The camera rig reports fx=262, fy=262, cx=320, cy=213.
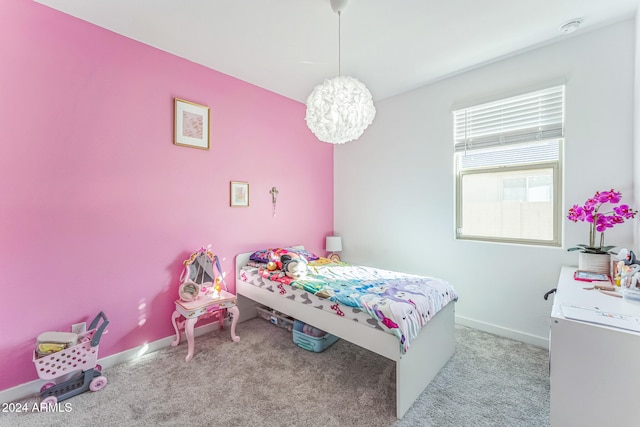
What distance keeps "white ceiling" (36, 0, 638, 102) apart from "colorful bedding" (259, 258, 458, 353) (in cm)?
211

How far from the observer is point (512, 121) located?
2.58 metres

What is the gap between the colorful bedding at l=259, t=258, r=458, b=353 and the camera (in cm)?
169

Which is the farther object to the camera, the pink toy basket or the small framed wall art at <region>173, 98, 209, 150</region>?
the small framed wall art at <region>173, 98, 209, 150</region>

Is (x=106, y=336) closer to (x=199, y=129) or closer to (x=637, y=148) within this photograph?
(x=199, y=129)

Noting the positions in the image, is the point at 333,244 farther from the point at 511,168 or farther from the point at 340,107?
the point at 340,107

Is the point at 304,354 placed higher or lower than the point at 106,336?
lower

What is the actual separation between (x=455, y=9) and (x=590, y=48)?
1.29 metres

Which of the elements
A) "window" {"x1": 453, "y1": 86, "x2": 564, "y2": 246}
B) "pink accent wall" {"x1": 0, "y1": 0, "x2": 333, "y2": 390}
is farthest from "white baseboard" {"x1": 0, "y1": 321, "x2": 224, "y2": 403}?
"window" {"x1": 453, "y1": 86, "x2": 564, "y2": 246}

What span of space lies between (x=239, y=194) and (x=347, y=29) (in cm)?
195

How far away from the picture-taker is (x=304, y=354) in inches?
92.4

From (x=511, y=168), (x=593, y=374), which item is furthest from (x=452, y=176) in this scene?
(x=593, y=374)

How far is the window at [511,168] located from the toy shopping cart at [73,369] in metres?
3.48

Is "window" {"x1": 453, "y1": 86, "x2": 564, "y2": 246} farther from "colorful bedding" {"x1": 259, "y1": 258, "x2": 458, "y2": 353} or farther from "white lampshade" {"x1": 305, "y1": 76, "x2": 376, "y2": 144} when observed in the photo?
"white lampshade" {"x1": 305, "y1": 76, "x2": 376, "y2": 144}

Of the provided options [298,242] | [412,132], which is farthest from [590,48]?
[298,242]
